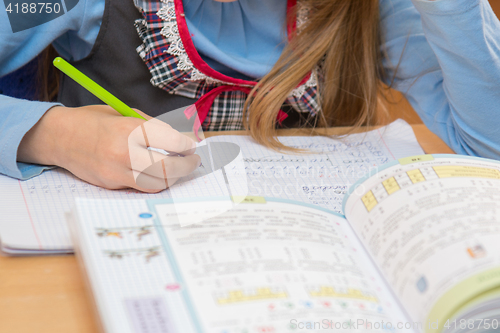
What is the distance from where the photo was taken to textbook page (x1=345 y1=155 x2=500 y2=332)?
0.23m

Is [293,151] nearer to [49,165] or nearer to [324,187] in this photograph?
[324,187]

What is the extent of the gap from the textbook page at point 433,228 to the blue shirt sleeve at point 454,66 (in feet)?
0.49

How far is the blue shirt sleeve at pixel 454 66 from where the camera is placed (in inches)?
17.0

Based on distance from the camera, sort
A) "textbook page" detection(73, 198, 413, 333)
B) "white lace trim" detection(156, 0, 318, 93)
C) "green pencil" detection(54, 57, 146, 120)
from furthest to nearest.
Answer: "white lace trim" detection(156, 0, 318, 93)
"green pencil" detection(54, 57, 146, 120)
"textbook page" detection(73, 198, 413, 333)

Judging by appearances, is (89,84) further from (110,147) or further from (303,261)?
(303,261)

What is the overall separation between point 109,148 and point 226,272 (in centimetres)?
18

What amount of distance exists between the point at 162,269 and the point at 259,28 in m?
0.44

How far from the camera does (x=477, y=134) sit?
0.47 m

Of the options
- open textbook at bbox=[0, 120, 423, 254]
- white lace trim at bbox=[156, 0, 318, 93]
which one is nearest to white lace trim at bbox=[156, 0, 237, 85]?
white lace trim at bbox=[156, 0, 318, 93]

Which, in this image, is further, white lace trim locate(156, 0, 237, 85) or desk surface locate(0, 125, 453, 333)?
white lace trim locate(156, 0, 237, 85)

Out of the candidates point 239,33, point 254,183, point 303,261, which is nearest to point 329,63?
point 239,33

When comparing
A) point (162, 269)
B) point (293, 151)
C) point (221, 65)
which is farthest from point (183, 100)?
point (162, 269)

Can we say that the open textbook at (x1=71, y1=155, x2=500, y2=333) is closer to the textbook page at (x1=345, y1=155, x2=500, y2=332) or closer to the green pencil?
the textbook page at (x1=345, y1=155, x2=500, y2=332)

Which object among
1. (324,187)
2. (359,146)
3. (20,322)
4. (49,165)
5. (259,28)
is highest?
(259,28)
